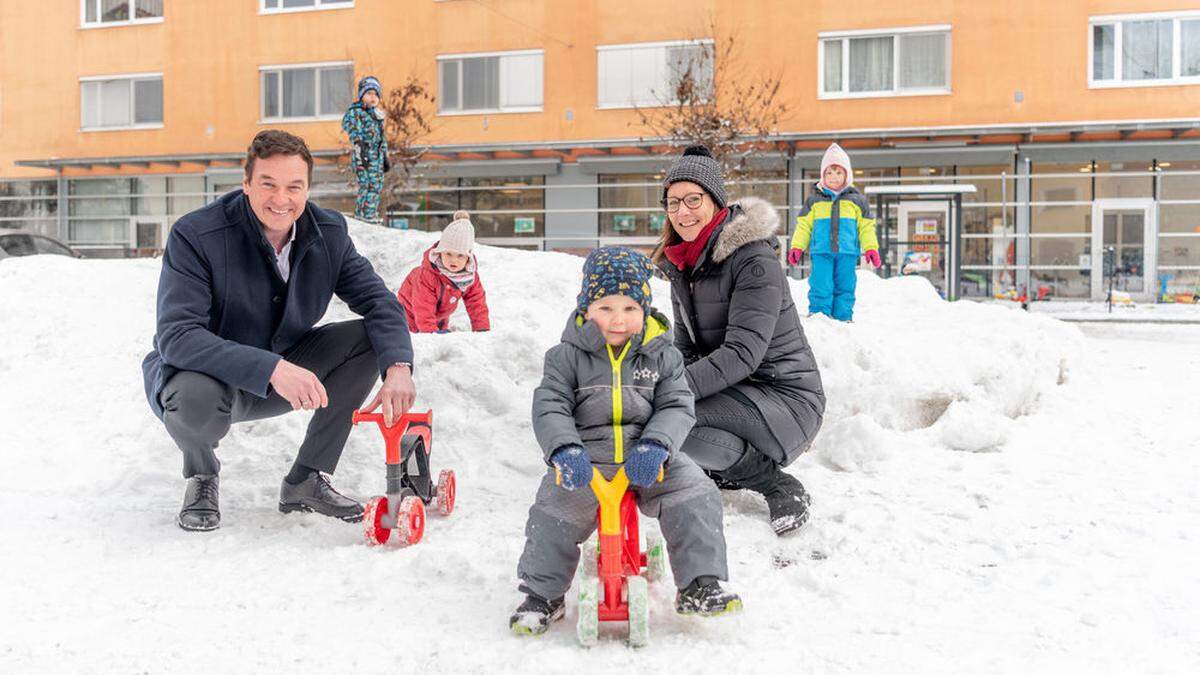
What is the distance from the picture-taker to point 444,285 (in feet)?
23.8

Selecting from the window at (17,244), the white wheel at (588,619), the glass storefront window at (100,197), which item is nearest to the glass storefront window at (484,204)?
the glass storefront window at (100,197)

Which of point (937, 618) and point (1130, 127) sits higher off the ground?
point (1130, 127)

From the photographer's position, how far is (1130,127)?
2127cm

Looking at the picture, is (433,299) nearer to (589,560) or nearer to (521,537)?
(521,537)

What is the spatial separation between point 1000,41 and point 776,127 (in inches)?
212

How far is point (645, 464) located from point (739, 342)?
1.27m

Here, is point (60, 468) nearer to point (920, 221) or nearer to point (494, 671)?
point (494, 671)

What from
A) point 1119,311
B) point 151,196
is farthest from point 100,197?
point 1119,311

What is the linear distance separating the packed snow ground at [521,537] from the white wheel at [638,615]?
0.05m

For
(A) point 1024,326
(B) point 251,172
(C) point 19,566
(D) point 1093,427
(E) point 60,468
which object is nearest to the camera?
(C) point 19,566

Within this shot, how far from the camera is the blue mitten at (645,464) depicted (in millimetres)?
3074

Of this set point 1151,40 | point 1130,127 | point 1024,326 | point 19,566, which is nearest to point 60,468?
point 19,566

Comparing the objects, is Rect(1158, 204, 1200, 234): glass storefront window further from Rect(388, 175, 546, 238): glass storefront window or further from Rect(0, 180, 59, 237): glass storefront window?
Rect(0, 180, 59, 237): glass storefront window

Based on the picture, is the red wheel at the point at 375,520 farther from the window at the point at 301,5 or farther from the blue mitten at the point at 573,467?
the window at the point at 301,5
